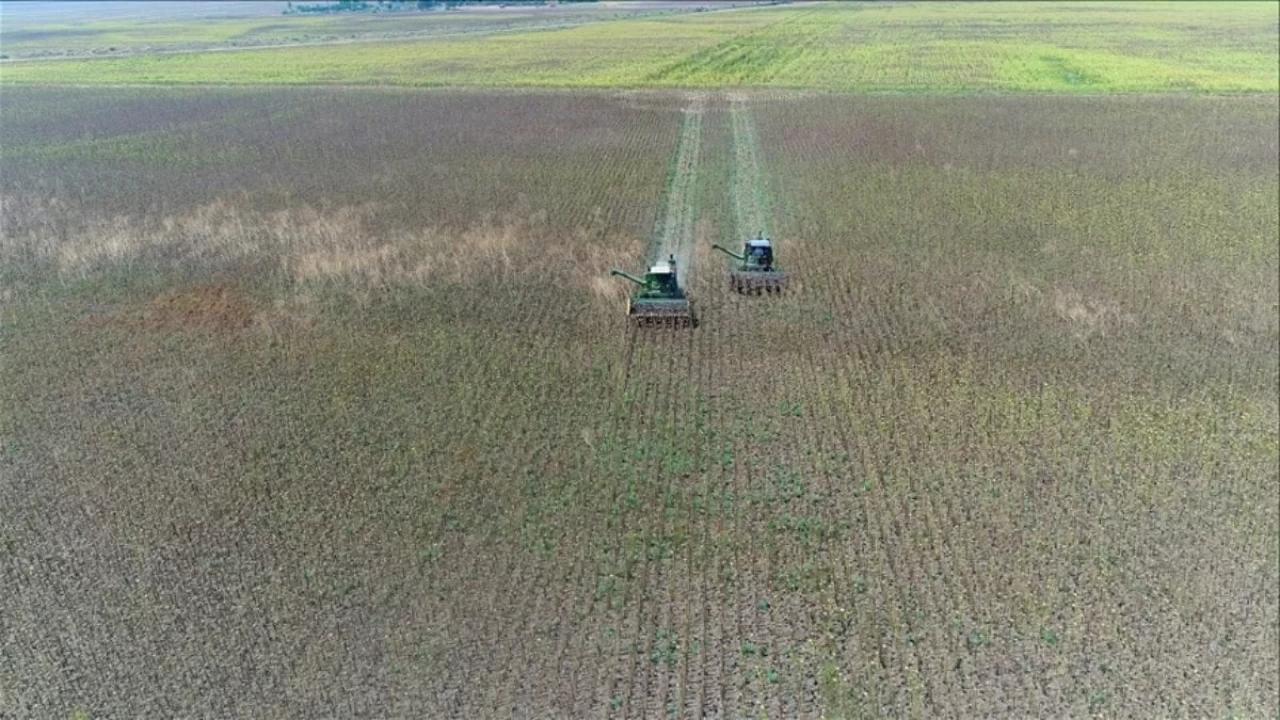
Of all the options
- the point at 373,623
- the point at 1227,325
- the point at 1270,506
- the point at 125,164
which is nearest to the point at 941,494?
the point at 1270,506

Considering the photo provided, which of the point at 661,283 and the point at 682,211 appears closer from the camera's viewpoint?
the point at 661,283

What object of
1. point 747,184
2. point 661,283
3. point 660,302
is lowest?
point 660,302

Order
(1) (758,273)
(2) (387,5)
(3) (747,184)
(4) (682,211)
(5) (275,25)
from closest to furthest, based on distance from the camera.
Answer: (1) (758,273) → (4) (682,211) → (3) (747,184) → (5) (275,25) → (2) (387,5)

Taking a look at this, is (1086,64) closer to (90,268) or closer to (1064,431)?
(1064,431)

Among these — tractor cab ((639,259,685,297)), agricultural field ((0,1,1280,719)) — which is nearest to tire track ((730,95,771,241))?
agricultural field ((0,1,1280,719))

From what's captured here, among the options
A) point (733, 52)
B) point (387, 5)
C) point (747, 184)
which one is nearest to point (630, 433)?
point (747, 184)

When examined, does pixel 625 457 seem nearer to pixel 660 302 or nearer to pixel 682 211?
pixel 660 302

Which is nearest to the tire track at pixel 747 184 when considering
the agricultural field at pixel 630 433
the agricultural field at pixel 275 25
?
the agricultural field at pixel 630 433
